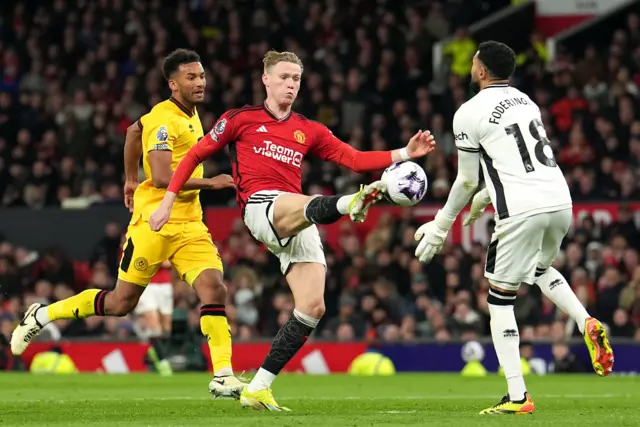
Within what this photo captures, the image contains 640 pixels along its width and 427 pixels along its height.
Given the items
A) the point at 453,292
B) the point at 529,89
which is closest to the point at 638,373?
the point at 453,292

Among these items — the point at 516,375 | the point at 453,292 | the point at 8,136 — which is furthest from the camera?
the point at 8,136

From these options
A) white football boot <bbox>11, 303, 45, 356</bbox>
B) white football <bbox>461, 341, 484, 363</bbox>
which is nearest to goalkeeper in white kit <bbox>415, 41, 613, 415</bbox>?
white football boot <bbox>11, 303, 45, 356</bbox>

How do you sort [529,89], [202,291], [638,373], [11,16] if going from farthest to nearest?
[11,16], [529,89], [638,373], [202,291]

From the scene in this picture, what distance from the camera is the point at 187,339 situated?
1688 cm

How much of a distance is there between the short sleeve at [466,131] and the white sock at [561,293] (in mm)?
1158

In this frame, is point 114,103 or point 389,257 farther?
point 114,103

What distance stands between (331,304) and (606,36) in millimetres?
7876

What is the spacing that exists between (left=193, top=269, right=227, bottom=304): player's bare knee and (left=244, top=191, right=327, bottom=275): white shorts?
3.99 feet

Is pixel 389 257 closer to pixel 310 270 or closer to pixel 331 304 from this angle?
pixel 331 304

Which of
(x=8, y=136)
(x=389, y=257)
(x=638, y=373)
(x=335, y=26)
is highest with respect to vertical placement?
(x=335, y=26)

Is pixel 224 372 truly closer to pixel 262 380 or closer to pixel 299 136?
pixel 262 380

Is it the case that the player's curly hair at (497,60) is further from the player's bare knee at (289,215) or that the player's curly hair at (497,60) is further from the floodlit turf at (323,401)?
the floodlit turf at (323,401)

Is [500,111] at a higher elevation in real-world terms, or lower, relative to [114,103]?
lower

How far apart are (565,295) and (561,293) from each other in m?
0.03
